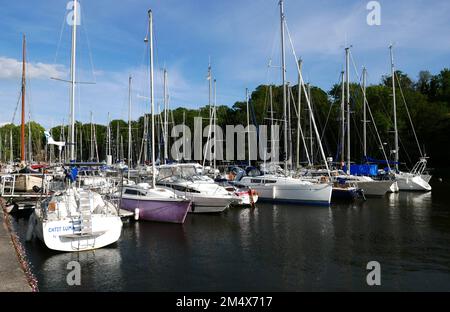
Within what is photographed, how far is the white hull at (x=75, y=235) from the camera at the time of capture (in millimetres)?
17312

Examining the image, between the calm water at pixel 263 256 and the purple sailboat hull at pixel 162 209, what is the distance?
55cm

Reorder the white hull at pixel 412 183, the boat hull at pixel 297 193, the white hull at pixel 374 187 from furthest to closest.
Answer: the white hull at pixel 412 183
the white hull at pixel 374 187
the boat hull at pixel 297 193

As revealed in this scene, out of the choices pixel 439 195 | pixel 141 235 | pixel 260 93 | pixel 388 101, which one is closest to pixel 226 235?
pixel 141 235

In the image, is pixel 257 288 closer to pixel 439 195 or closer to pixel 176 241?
pixel 176 241

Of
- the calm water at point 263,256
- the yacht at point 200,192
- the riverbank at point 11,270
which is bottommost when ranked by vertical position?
the calm water at point 263,256

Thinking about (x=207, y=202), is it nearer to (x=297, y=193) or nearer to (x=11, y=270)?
(x=297, y=193)

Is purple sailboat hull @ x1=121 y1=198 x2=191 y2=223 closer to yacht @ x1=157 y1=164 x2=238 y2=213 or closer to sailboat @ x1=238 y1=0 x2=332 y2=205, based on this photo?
yacht @ x1=157 y1=164 x2=238 y2=213

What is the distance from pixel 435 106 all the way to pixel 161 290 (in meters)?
79.0

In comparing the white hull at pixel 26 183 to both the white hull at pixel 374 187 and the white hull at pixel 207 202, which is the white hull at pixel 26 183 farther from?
the white hull at pixel 374 187

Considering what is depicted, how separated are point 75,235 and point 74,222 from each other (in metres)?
0.56

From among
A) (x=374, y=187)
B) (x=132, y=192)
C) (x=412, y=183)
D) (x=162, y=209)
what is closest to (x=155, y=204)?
(x=162, y=209)

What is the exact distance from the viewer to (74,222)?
17281 millimetres

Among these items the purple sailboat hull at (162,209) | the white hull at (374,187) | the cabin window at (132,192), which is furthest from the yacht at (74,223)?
the white hull at (374,187)

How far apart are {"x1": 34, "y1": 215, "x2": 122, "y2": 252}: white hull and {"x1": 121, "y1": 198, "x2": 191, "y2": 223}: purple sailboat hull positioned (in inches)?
242
